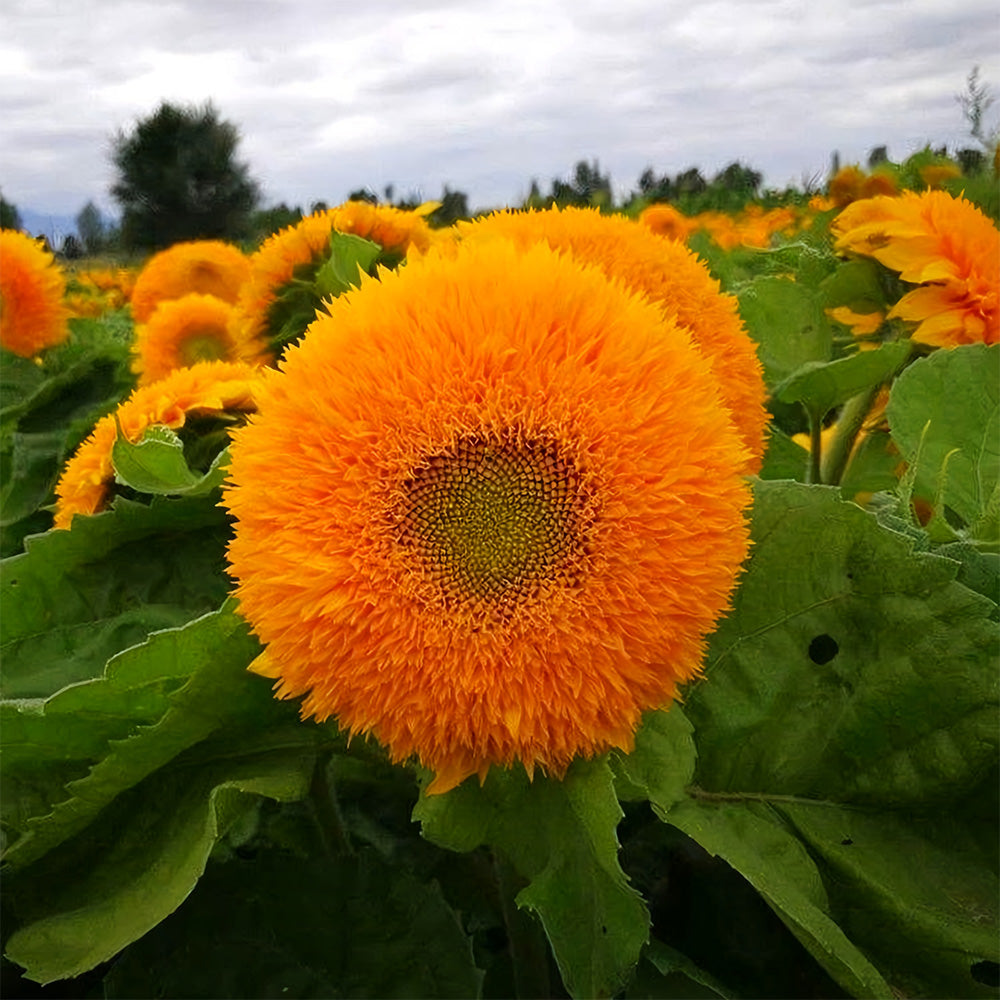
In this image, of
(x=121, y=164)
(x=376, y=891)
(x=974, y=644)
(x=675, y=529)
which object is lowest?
(x=121, y=164)

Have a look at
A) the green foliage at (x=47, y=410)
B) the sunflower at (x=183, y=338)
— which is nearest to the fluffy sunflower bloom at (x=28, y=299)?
the green foliage at (x=47, y=410)

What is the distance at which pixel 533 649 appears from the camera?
1.83 ft

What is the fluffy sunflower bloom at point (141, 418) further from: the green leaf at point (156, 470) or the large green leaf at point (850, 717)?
the large green leaf at point (850, 717)

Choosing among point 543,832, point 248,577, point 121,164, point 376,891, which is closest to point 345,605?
point 248,577

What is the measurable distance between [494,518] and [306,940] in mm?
419

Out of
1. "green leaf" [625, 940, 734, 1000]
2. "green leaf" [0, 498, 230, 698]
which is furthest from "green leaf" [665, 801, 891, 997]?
"green leaf" [0, 498, 230, 698]

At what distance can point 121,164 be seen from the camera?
8.96ft

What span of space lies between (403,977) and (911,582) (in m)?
0.45

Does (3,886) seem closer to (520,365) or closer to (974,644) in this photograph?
(520,365)

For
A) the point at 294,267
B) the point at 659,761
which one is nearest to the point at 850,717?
the point at 659,761

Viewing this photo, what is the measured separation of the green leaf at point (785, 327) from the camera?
1179 millimetres

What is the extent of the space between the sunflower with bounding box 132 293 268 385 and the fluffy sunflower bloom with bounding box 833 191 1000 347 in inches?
39.7

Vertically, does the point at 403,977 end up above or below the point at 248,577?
below

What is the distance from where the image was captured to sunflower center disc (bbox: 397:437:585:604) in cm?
57
